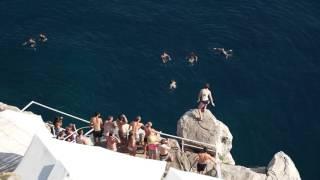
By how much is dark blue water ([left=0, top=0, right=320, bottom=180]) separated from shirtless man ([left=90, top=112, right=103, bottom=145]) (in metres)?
12.7

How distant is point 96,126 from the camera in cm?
3528

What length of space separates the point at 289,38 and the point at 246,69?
6194 mm

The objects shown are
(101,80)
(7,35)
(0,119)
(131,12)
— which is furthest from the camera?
(131,12)

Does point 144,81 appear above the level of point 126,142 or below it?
below

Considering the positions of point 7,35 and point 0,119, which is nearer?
point 0,119

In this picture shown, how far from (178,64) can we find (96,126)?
19587mm

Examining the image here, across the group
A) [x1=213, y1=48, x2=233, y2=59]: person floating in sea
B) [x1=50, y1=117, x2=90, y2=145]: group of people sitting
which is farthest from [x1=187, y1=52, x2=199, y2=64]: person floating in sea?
[x1=50, y1=117, x2=90, y2=145]: group of people sitting

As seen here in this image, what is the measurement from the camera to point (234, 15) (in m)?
59.8

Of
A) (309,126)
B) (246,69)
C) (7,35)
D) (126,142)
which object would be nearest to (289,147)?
(309,126)

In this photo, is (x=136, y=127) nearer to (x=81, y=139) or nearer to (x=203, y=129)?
(x=81, y=139)

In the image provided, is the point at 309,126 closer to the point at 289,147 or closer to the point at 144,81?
the point at 289,147

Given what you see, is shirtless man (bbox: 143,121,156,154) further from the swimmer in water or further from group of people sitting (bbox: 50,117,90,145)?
the swimmer in water

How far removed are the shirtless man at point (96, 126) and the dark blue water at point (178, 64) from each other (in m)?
12.7

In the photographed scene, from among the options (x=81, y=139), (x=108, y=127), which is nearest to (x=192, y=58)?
(x=108, y=127)
